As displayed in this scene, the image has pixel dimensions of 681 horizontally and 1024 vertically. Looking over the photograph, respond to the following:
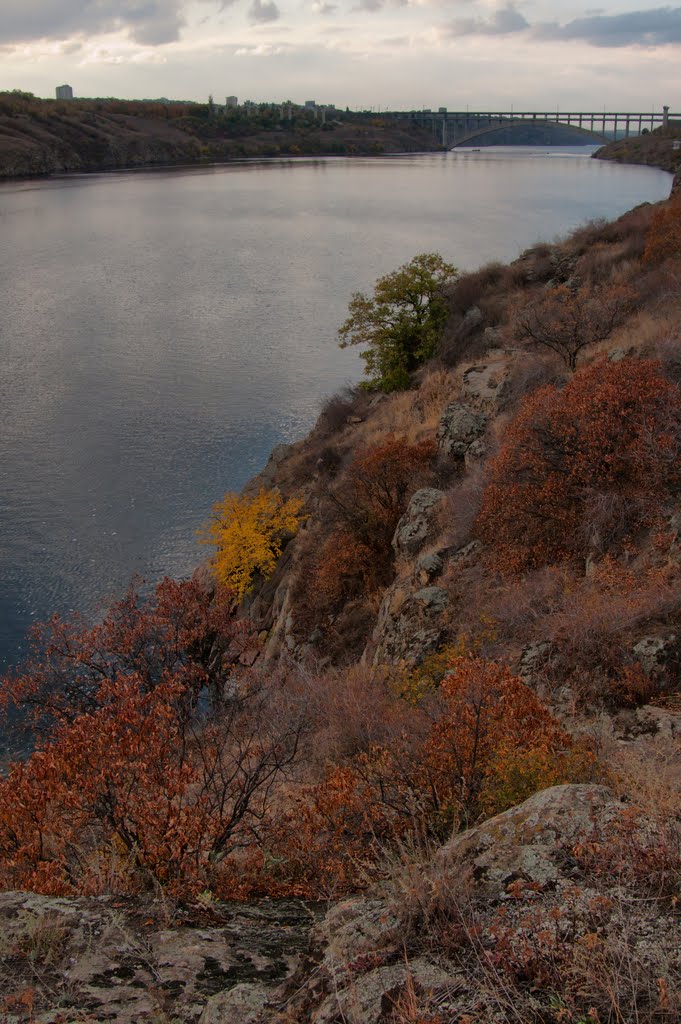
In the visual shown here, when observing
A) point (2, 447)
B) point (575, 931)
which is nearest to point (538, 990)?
point (575, 931)

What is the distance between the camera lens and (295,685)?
12.2 m

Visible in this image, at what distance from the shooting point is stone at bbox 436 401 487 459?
1741 cm

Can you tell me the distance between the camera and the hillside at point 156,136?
12900 cm

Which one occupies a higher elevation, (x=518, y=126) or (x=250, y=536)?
(x=518, y=126)

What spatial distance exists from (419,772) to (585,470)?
23.5ft

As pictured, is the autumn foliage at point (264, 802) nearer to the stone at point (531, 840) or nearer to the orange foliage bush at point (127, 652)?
the stone at point (531, 840)

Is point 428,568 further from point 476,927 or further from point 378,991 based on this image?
point 378,991

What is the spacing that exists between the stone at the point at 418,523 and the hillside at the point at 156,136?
128361mm

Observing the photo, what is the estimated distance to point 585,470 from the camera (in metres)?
12.0

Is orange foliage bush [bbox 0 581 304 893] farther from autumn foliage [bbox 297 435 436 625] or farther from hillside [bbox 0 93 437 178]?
hillside [bbox 0 93 437 178]

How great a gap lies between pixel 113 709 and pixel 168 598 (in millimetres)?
10438

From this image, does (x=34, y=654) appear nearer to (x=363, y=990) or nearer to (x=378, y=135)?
(x=363, y=990)

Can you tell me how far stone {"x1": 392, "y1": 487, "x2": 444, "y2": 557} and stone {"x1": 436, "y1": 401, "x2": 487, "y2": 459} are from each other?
248 centimetres

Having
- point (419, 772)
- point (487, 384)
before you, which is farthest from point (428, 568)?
point (487, 384)
